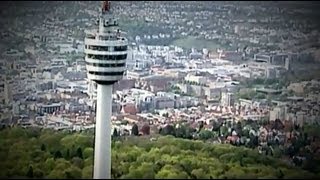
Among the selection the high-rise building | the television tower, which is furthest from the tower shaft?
the high-rise building

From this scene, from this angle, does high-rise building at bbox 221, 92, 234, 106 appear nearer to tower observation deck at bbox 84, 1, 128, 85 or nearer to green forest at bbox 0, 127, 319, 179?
green forest at bbox 0, 127, 319, 179

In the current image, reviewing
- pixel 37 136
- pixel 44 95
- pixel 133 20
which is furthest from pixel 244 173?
pixel 133 20

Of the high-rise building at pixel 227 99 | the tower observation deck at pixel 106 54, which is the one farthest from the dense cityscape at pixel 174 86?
the tower observation deck at pixel 106 54

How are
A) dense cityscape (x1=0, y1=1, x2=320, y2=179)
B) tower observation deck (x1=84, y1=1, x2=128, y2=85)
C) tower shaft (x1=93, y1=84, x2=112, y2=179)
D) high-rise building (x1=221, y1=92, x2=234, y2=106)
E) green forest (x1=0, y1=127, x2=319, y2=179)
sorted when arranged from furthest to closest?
1. high-rise building (x1=221, y1=92, x2=234, y2=106)
2. dense cityscape (x1=0, y1=1, x2=320, y2=179)
3. green forest (x1=0, y1=127, x2=319, y2=179)
4. tower shaft (x1=93, y1=84, x2=112, y2=179)
5. tower observation deck (x1=84, y1=1, x2=128, y2=85)

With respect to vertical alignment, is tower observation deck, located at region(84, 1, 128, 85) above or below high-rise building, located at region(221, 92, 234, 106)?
above

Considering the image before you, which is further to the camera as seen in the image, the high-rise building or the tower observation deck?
the high-rise building

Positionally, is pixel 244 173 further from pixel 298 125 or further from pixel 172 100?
pixel 172 100

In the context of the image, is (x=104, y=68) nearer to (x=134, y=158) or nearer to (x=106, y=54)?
(x=106, y=54)
